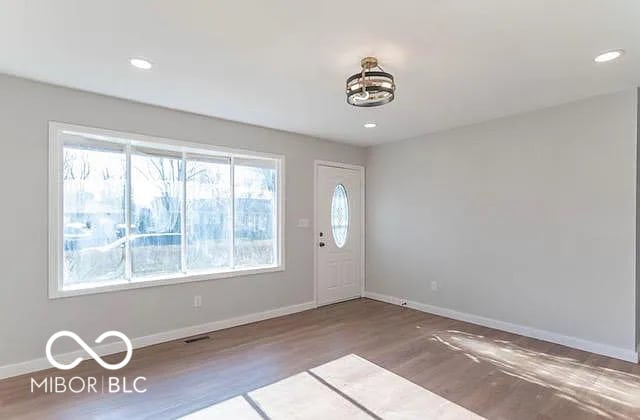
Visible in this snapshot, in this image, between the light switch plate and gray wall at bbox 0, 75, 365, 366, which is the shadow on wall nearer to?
the light switch plate

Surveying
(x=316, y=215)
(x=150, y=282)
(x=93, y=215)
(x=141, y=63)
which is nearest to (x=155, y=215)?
(x=93, y=215)

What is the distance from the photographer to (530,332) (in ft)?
12.8

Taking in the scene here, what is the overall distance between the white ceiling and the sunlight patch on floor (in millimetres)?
2578

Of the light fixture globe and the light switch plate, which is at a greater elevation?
the light fixture globe

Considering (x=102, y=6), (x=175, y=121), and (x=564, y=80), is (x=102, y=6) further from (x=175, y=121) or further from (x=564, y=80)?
(x=564, y=80)

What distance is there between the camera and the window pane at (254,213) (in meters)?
4.54

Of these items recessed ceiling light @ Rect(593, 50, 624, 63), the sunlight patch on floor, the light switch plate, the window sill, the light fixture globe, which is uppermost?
recessed ceiling light @ Rect(593, 50, 624, 63)

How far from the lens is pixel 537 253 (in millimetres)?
3871

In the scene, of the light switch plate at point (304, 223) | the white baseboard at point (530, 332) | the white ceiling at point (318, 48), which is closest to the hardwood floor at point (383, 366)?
the white baseboard at point (530, 332)

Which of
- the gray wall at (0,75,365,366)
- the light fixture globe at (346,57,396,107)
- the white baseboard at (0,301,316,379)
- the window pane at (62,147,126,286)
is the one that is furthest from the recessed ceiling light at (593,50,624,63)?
the window pane at (62,147,126,286)

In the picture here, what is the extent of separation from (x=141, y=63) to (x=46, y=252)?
192 cm

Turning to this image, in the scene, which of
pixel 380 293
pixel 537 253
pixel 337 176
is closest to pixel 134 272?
pixel 337 176

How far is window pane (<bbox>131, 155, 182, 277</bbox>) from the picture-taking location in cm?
372

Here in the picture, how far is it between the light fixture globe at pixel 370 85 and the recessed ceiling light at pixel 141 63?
5.26 feet
